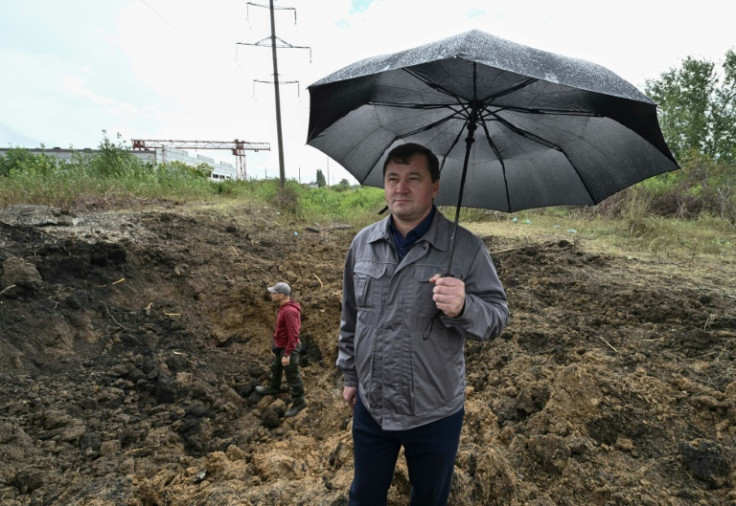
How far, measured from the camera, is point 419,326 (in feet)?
4.71

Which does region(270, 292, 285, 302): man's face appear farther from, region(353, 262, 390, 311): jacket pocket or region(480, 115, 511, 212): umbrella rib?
region(480, 115, 511, 212): umbrella rib

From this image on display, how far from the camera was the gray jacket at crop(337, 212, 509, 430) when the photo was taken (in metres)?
1.43

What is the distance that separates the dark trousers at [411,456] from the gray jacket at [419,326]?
70mm

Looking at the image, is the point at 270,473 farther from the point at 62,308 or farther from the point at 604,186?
the point at 62,308

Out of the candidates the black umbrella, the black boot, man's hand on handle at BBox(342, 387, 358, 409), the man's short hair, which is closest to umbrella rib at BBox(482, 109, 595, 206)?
the black umbrella

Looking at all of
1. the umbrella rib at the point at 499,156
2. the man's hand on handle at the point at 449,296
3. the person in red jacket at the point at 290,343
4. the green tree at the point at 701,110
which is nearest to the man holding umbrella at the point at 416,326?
the man's hand on handle at the point at 449,296

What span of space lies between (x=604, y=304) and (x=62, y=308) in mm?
5434

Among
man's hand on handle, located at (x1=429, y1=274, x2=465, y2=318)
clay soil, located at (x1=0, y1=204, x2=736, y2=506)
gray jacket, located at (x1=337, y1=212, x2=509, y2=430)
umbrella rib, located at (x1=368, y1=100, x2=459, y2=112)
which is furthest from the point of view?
clay soil, located at (x1=0, y1=204, x2=736, y2=506)

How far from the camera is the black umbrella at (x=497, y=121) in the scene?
1170 millimetres

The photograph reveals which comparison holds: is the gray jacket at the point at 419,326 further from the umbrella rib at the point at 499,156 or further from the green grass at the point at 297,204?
the green grass at the point at 297,204

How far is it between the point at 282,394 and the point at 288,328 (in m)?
0.73

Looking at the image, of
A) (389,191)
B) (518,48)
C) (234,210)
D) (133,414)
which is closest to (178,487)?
(133,414)

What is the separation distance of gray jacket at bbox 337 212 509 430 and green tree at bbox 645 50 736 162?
2073 centimetres

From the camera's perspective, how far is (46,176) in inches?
311
